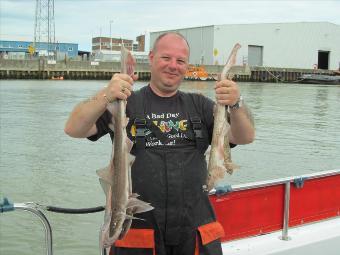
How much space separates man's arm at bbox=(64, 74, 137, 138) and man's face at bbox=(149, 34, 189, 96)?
1.09 ft

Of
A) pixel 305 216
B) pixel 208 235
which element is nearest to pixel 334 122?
pixel 305 216

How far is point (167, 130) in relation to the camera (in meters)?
2.96

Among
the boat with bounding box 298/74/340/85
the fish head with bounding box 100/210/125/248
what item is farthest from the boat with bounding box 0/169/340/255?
the boat with bounding box 298/74/340/85

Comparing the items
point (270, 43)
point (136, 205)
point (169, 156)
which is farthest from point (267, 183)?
point (270, 43)

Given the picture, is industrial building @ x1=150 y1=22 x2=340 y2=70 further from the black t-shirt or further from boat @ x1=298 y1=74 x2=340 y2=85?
the black t-shirt

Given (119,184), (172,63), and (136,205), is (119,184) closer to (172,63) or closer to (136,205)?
(136,205)

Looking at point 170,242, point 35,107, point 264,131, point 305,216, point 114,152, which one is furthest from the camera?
point 35,107

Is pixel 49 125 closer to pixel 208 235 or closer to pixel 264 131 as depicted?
pixel 264 131

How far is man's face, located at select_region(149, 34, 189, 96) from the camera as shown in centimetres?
292

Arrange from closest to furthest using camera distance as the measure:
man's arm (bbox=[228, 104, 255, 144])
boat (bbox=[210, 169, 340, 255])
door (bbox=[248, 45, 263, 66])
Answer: man's arm (bbox=[228, 104, 255, 144])
boat (bbox=[210, 169, 340, 255])
door (bbox=[248, 45, 263, 66])

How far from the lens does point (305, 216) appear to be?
448 cm

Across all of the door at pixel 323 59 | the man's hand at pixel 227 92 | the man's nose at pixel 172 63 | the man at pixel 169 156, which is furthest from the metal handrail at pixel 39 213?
the door at pixel 323 59

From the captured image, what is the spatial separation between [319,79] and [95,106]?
66.8 meters

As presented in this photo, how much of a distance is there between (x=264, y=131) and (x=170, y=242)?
59.8ft
